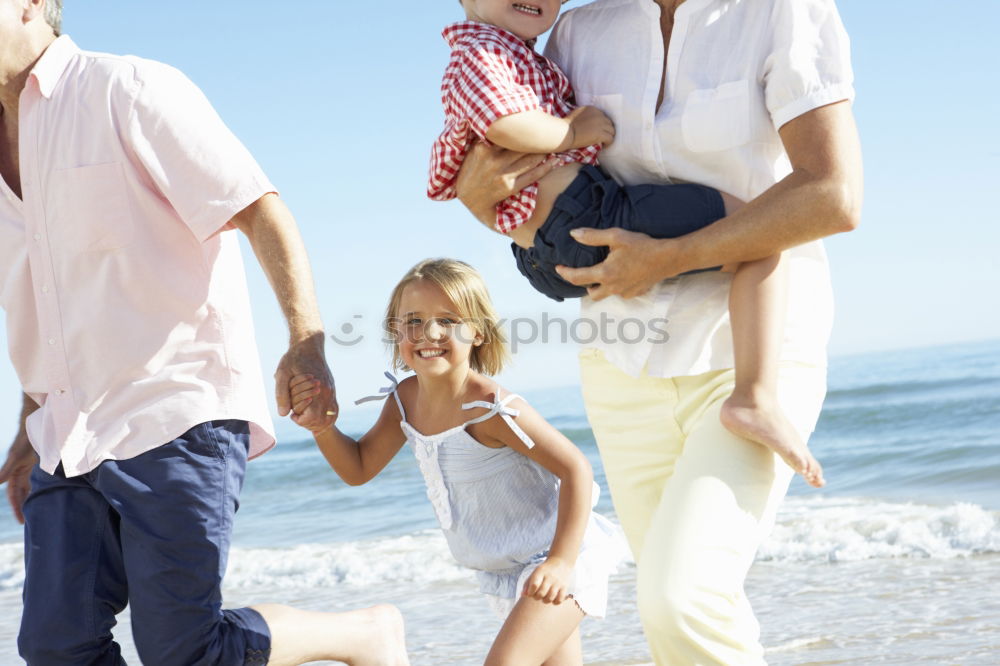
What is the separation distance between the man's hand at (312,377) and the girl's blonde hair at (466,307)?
0.80 meters

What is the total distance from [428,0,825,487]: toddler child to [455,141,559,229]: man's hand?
0.03 meters

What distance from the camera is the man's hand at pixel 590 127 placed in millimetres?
2336

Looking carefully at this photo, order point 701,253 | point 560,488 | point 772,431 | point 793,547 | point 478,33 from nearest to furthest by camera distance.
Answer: point 772,431, point 701,253, point 478,33, point 560,488, point 793,547

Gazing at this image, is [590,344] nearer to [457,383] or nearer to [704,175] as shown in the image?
[704,175]

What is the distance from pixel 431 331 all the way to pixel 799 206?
4.45 feet

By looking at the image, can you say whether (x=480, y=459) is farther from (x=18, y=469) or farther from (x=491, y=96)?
(x=18, y=469)

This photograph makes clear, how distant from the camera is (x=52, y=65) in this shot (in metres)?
2.61

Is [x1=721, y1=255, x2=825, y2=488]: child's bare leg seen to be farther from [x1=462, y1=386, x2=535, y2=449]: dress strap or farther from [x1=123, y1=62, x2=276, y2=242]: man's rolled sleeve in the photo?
[x1=123, y1=62, x2=276, y2=242]: man's rolled sleeve

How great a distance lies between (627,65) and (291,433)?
20.4 m

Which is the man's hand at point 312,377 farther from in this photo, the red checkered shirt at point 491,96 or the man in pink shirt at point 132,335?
the red checkered shirt at point 491,96

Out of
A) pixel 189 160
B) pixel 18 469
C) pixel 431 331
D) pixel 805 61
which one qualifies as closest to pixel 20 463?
pixel 18 469

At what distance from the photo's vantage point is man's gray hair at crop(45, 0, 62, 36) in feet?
8.92

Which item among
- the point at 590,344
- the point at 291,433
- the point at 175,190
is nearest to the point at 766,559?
the point at 590,344

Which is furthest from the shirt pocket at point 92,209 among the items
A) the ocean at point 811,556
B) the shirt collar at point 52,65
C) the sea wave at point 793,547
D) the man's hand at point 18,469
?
the sea wave at point 793,547
